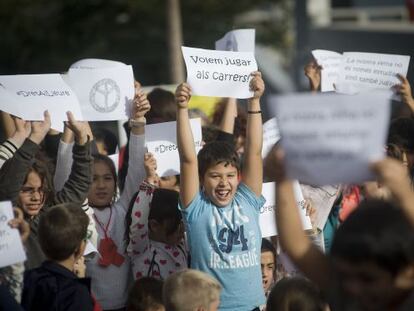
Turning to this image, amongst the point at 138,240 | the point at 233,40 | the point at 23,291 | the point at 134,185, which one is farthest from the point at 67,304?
the point at 233,40

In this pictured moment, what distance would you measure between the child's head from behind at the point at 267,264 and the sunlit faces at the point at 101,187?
3.10 ft

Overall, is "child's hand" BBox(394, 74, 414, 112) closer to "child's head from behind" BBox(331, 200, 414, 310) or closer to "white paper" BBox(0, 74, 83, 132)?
"white paper" BBox(0, 74, 83, 132)

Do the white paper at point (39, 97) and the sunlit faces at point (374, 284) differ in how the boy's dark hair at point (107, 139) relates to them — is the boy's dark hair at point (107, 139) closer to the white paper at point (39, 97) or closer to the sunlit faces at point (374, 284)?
the white paper at point (39, 97)

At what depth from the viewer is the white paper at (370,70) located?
675 centimetres

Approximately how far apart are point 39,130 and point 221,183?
0.96 m

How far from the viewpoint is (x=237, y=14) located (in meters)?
22.0

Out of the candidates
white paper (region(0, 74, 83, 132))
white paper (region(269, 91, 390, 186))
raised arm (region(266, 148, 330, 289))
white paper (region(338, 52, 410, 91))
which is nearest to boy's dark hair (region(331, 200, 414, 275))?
white paper (region(269, 91, 390, 186))

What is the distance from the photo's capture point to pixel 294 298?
4242 mm

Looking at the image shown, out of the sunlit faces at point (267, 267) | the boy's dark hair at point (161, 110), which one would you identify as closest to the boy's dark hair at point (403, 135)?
the sunlit faces at point (267, 267)

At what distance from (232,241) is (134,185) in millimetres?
1053

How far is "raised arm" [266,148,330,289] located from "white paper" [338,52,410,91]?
10.9 feet

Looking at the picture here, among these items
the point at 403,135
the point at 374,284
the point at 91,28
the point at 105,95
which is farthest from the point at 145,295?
the point at 91,28

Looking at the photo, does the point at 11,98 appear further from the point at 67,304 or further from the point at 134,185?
the point at 67,304

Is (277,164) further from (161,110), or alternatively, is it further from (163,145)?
(161,110)
